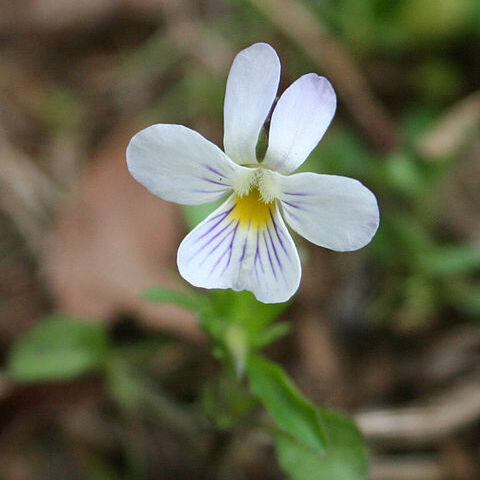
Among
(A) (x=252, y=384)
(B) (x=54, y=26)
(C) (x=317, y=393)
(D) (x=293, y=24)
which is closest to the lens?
(A) (x=252, y=384)

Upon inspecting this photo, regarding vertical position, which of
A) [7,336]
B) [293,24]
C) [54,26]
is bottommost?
[7,336]

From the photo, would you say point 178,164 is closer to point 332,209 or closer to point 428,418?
point 332,209

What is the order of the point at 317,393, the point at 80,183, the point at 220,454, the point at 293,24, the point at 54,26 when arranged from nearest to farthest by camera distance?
the point at 220,454 < the point at 317,393 < the point at 80,183 < the point at 293,24 < the point at 54,26

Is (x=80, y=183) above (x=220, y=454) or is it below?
above

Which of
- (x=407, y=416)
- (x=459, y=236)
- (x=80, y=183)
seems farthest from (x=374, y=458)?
(x=80, y=183)

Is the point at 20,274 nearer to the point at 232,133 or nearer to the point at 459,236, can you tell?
the point at 232,133

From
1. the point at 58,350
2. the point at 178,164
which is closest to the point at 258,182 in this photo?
the point at 178,164
